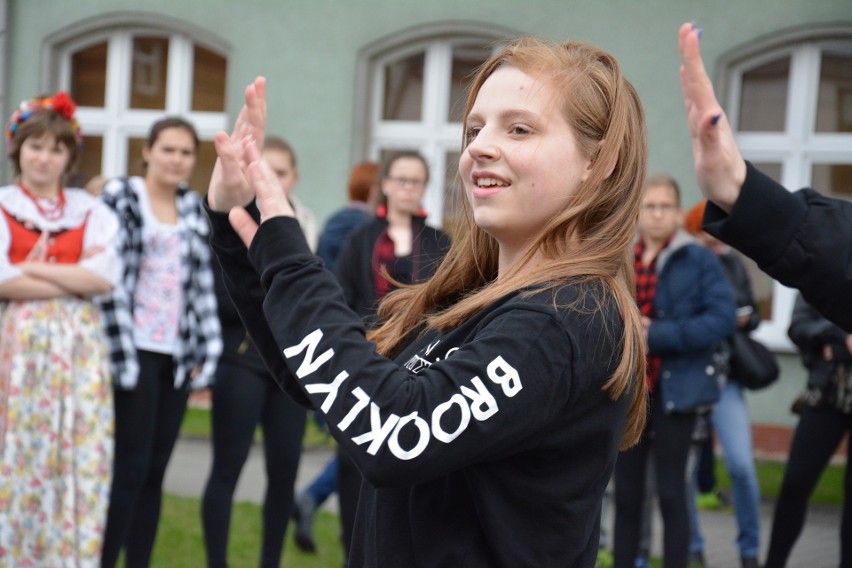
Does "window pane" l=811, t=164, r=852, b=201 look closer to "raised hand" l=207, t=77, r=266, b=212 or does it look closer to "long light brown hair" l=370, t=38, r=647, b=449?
"long light brown hair" l=370, t=38, r=647, b=449

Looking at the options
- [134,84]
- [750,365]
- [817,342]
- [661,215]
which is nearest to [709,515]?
[750,365]

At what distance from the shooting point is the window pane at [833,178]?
10820 millimetres

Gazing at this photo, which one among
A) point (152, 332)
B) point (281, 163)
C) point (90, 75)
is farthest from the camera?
point (90, 75)

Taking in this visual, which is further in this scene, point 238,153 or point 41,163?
point 41,163

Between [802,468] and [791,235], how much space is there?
384 cm

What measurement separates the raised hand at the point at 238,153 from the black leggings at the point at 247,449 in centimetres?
316

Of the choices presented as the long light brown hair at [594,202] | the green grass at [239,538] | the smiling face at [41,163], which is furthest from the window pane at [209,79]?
the long light brown hair at [594,202]

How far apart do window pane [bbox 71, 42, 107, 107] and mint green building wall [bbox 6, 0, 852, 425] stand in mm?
379

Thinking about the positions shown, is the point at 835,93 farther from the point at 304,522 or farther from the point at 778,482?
the point at 304,522

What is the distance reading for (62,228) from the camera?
475 centimetres

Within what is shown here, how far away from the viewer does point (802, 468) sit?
5.20 metres

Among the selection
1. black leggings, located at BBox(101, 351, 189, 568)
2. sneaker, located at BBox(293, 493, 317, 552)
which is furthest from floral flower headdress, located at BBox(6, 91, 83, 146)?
sneaker, located at BBox(293, 493, 317, 552)

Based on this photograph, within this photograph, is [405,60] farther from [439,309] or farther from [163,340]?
[439,309]

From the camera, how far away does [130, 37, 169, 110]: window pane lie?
12609 mm
